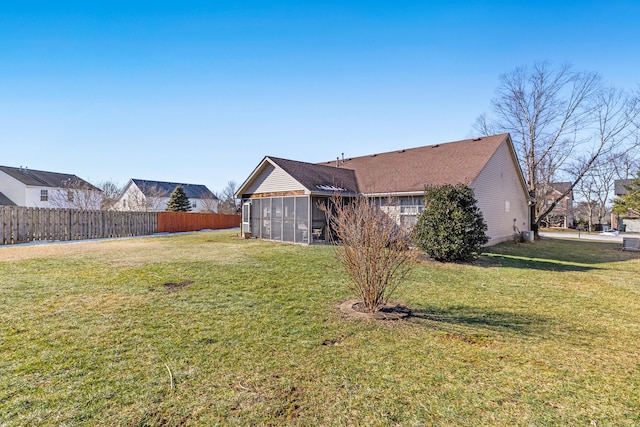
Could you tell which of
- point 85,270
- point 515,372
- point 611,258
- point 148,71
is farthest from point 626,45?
point 85,270

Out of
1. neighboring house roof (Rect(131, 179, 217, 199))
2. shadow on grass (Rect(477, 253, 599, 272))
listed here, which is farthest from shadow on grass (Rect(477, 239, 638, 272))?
neighboring house roof (Rect(131, 179, 217, 199))

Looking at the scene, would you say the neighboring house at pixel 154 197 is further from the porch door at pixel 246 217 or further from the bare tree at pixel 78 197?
the porch door at pixel 246 217

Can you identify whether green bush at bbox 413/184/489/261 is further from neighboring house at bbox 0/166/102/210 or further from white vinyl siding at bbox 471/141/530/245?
neighboring house at bbox 0/166/102/210

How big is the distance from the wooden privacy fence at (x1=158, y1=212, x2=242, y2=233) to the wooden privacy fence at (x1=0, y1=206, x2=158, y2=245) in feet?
2.60

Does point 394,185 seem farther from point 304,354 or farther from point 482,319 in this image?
point 304,354

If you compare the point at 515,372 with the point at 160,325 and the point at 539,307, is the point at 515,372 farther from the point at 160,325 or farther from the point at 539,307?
the point at 160,325

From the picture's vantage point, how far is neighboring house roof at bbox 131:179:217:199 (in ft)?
123

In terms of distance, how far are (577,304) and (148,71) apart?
15162 mm

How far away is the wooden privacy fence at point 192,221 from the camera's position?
23.2m

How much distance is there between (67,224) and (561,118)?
31.7m

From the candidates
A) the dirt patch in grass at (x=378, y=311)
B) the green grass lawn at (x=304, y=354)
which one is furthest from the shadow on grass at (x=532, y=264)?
the dirt patch in grass at (x=378, y=311)

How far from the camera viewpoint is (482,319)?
4969 mm

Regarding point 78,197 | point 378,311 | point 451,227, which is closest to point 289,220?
point 451,227

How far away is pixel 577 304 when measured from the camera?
589 cm
